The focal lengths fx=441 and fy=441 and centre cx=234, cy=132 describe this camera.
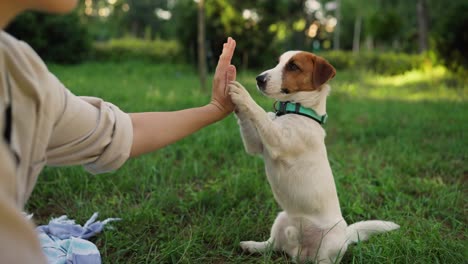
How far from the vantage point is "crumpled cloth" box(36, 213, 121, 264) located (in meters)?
2.14

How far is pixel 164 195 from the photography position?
3.08m

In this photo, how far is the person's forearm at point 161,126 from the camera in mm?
1674

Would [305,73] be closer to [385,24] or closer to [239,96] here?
[239,96]

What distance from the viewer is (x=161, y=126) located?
69.5 inches

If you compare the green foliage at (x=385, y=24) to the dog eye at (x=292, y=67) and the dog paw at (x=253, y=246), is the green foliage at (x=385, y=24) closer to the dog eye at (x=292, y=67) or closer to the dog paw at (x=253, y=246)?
the dog eye at (x=292, y=67)

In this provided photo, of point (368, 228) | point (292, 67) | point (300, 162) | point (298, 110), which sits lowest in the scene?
point (368, 228)

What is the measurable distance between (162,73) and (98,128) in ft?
38.4

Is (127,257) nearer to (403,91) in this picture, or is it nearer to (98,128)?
(98,128)

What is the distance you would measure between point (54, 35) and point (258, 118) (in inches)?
550

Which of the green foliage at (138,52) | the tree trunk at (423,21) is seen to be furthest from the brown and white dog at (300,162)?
the tree trunk at (423,21)

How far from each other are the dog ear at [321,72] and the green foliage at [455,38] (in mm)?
9916

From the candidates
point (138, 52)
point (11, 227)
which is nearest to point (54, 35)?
point (138, 52)

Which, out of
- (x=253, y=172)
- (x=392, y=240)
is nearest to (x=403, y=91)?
(x=253, y=172)

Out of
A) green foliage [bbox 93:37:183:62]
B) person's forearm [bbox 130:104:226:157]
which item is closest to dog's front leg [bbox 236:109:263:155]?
person's forearm [bbox 130:104:226:157]
